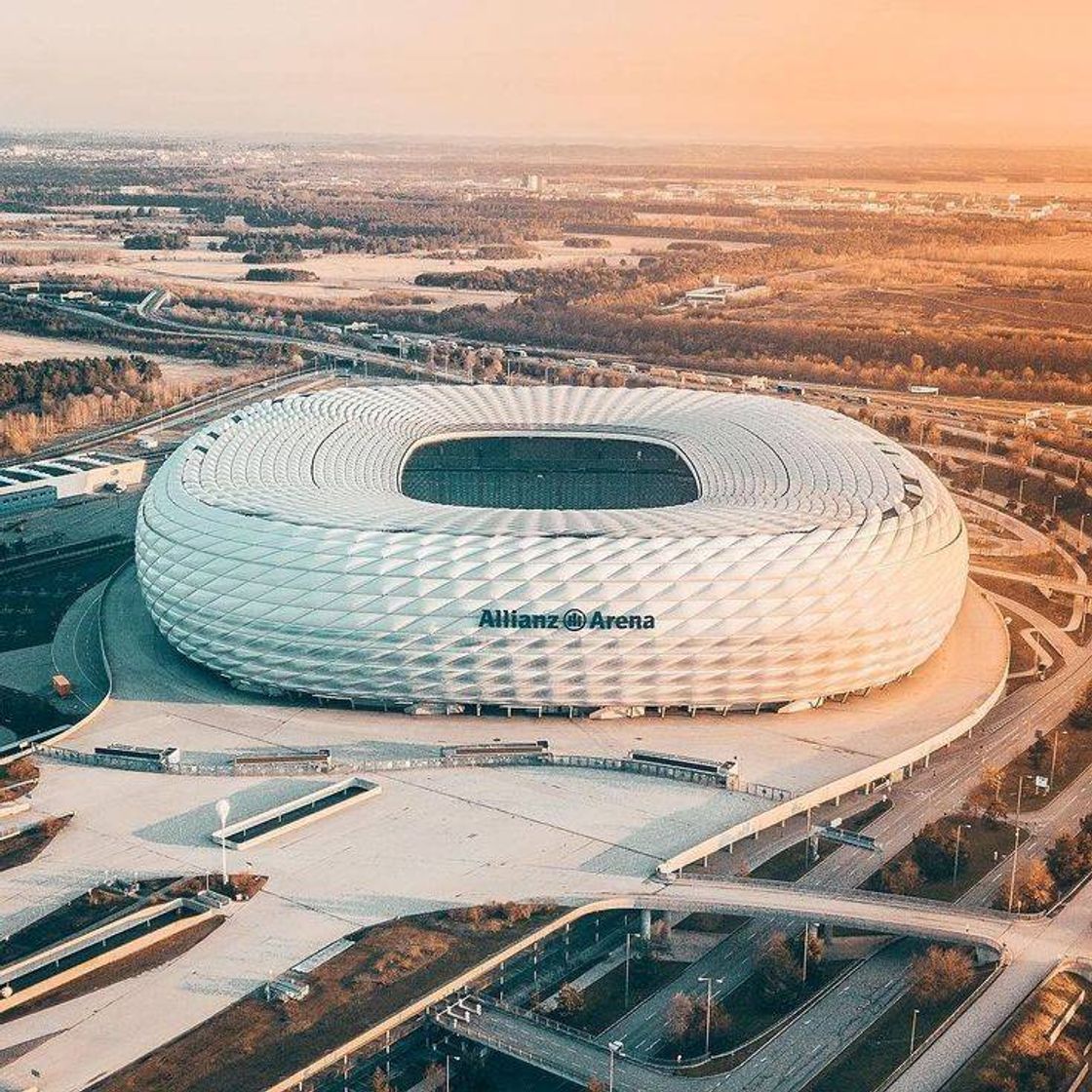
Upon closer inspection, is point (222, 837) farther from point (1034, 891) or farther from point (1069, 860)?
point (1069, 860)

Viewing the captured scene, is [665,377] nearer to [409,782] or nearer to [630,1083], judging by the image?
[409,782]

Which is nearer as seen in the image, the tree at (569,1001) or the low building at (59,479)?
the tree at (569,1001)

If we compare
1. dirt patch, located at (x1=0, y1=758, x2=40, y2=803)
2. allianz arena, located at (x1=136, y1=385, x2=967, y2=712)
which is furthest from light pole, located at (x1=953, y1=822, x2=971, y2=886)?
dirt patch, located at (x1=0, y1=758, x2=40, y2=803)

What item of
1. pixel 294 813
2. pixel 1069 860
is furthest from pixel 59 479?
pixel 1069 860

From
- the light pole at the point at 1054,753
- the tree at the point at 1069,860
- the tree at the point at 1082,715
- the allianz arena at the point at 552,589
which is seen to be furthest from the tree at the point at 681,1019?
the tree at the point at 1082,715

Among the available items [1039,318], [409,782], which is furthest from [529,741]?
[1039,318]

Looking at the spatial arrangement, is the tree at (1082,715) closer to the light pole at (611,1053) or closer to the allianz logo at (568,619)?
the allianz logo at (568,619)
